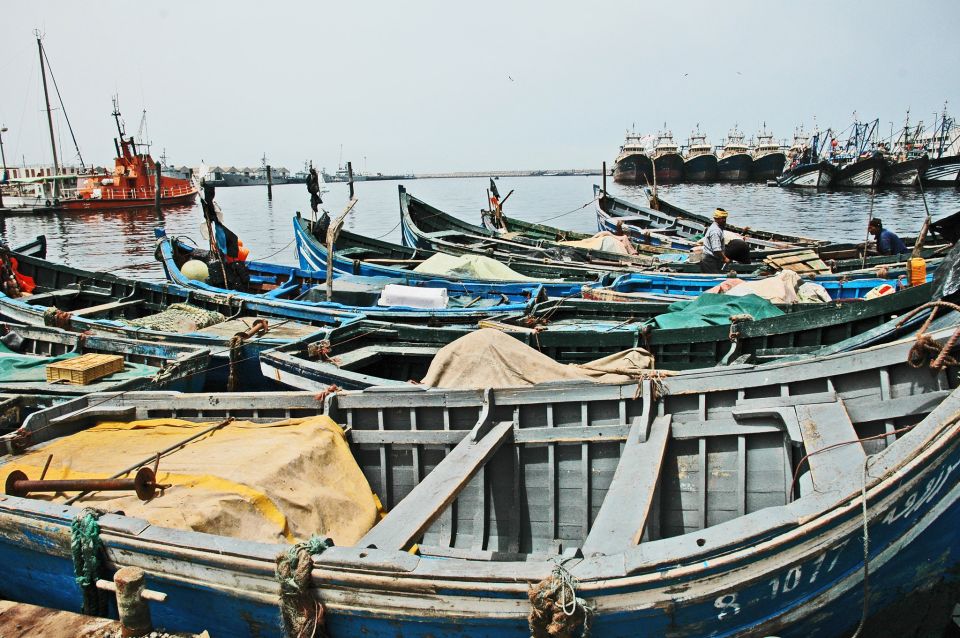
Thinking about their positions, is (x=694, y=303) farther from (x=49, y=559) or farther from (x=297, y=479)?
(x=49, y=559)

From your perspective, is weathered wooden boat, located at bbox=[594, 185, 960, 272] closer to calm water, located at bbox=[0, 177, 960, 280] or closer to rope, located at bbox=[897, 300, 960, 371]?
calm water, located at bbox=[0, 177, 960, 280]

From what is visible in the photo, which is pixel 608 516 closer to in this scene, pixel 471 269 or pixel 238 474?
pixel 238 474

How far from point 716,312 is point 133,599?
729 centimetres

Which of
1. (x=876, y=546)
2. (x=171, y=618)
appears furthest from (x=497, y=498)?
(x=876, y=546)

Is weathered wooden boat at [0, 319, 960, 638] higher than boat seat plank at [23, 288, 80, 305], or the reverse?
boat seat plank at [23, 288, 80, 305]

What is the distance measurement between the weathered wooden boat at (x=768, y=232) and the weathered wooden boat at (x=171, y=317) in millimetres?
10777

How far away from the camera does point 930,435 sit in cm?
337

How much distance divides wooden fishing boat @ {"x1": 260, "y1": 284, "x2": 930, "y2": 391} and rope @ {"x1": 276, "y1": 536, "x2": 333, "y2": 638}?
155 inches

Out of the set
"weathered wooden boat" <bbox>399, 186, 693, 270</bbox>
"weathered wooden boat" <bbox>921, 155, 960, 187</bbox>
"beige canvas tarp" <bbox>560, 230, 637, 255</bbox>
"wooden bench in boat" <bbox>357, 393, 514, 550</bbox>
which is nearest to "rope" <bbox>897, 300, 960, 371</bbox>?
"wooden bench in boat" <bbox>357, 393, 514, 550</bbox>

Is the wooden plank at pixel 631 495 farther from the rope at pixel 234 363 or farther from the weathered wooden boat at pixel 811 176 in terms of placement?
the weathered wooden boat at pixel 811 176

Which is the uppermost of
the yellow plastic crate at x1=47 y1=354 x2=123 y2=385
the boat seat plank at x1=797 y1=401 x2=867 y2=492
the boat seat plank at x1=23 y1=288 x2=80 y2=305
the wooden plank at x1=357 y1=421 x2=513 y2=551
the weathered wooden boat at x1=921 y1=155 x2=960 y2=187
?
the weathered wooden boat at x1=921 y1=155 x2=960 y2=187

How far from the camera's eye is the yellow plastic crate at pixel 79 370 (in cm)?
794

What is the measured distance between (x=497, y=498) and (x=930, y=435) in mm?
3383

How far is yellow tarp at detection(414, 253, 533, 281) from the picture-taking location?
13234mm
